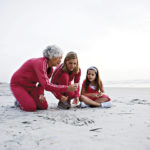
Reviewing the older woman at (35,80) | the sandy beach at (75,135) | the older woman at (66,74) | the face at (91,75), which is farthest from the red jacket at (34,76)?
the face at (91,75)

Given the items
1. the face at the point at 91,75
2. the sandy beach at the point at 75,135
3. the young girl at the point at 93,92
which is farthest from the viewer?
the face at the point at 91,75

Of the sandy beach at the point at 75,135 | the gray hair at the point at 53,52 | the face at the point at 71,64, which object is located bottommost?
the sandy beach at the point at 75,135

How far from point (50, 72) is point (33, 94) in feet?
1.84

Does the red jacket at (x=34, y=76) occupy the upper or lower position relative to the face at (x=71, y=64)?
lower

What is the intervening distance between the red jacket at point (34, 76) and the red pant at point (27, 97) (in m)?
0.09

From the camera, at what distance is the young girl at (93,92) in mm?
3591

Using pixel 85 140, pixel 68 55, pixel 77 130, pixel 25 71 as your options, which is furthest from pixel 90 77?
pixel 85 140

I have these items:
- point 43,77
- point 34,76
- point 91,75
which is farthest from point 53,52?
point 91,75

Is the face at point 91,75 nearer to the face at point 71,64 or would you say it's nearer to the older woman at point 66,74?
the older woman at point 66,74

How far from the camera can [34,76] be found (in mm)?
3225

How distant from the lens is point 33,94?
11.5ft

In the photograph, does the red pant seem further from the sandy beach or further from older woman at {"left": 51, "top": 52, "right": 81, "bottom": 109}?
the sandy beach

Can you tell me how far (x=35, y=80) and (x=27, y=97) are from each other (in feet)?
1.10

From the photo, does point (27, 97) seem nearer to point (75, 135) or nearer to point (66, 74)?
point (66, 74)
